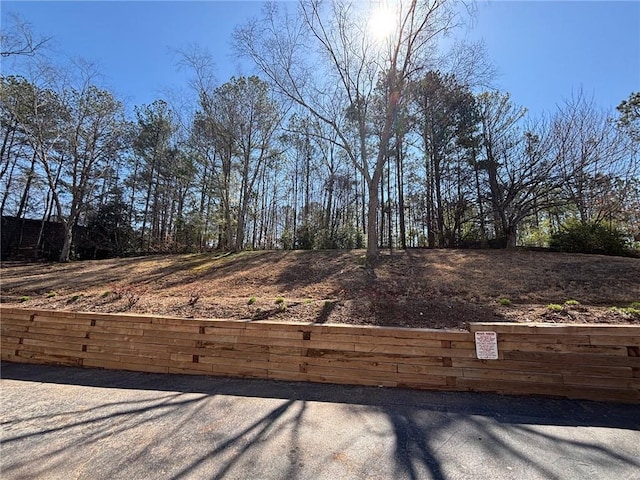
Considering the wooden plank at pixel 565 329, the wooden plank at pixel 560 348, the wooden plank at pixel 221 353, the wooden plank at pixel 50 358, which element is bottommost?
the wooden plank at pixel 50 358

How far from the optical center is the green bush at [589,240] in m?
8.44

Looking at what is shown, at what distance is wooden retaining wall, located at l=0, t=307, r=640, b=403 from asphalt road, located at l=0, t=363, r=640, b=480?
15 cm

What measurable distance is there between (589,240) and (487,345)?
27.6 feet

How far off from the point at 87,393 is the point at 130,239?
52.1 ft

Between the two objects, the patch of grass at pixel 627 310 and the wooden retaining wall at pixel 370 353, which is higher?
the patch of grass at pixel 627 310

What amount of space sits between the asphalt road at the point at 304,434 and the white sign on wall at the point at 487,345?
1.19 ft

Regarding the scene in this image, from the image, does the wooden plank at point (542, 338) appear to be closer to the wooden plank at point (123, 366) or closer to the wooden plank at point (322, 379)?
the wooden plank at point (322, 379)


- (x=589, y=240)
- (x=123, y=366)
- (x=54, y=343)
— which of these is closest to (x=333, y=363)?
(x=123, y=366)

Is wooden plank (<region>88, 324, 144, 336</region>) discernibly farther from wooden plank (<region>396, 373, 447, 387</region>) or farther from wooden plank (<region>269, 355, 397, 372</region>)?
A: wooden plank (<region>396, 373, 447, 387</region>)

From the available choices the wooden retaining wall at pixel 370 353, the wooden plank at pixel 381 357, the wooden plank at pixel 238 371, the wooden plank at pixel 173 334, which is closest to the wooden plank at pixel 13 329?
the wooden retaining wall at pixel 370 353

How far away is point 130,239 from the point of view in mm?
16609

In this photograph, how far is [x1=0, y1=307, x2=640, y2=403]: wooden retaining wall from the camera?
2.83 m

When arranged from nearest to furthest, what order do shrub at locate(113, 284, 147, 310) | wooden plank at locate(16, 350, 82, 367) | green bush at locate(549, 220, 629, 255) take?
wooden plank at locate(16, 350, 82, 367), shrub at locate(113, 284, 147, 310), green bush at locate(549, 220, 629, 255)

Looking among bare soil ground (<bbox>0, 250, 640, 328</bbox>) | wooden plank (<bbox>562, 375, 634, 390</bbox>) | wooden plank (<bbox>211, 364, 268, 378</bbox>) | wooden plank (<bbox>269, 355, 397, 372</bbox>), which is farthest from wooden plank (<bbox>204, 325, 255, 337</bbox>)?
wooden plank (<bbox>562, 375, 634, 390</bbox>)
